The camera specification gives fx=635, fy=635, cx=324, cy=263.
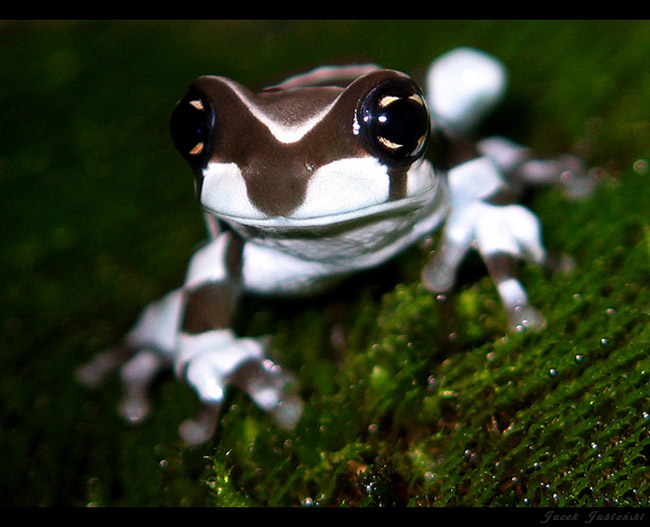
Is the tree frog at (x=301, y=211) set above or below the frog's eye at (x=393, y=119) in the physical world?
below

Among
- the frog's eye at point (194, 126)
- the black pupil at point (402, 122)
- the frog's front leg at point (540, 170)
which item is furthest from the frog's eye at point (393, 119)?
the frog's front leg at point (540, 170)

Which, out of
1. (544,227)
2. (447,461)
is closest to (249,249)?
(447,461)

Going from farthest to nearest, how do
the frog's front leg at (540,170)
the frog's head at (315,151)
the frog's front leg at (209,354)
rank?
1. the frog's front leg at (540,170)
2. the frog's front leg at (209,354)
3. the frog's head at (315,151)

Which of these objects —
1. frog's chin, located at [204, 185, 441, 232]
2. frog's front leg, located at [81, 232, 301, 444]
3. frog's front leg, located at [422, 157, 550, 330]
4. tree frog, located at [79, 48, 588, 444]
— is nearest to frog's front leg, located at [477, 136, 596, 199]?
tree frog, located at [79, 48, 588, 444]

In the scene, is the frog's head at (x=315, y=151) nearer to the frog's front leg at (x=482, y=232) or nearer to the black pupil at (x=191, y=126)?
the black pupil at (x=191, y=126)

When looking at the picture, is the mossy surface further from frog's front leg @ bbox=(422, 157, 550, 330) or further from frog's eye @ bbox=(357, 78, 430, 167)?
frog's eye @ bbox=(357, 78, 430, 167)

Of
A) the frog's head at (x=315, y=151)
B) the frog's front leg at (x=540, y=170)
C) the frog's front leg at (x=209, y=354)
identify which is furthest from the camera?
the frog's front leg at (x=540, y=170)

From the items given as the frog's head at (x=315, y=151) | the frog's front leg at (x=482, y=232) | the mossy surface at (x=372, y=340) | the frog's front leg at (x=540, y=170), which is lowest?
the mossy surface at (x=372, y=340)
